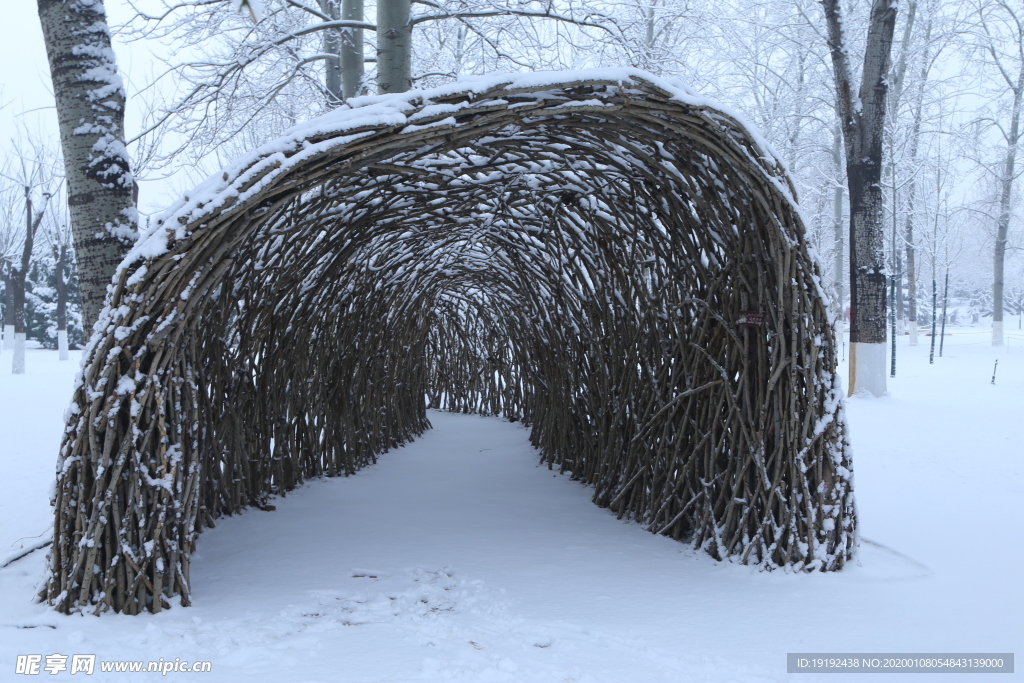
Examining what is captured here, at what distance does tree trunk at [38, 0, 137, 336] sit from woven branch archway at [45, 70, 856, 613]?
1.77 ft

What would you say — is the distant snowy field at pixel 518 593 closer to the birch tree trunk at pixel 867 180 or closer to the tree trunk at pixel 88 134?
the tree trunk at pixel 88 134

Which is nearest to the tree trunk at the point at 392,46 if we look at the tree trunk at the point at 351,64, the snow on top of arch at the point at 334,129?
the tree trunk at the point at 351,64

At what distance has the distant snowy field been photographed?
7.07 ft

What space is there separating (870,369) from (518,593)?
23.7ft

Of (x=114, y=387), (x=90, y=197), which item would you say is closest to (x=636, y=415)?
(x=114, y=387)

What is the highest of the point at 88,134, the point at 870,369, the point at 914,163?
the point at 914,163

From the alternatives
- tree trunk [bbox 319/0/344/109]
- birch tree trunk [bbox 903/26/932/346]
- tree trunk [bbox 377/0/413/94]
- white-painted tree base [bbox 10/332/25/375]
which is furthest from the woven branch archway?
birch tree trunk [bbox 903/26/932/346]

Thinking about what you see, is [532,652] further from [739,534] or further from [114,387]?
[114,387]

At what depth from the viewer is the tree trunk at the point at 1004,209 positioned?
18.5 m

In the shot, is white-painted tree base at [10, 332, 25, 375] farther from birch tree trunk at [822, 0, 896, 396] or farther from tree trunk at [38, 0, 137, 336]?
birch tree trunk at [822, 0, 896, 396]

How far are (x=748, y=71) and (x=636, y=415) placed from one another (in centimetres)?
1654

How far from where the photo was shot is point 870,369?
8.57m

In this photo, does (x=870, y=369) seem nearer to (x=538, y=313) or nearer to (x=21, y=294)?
(x=538, y=313)

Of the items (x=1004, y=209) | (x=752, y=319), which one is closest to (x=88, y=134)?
(x=752, y=319)
